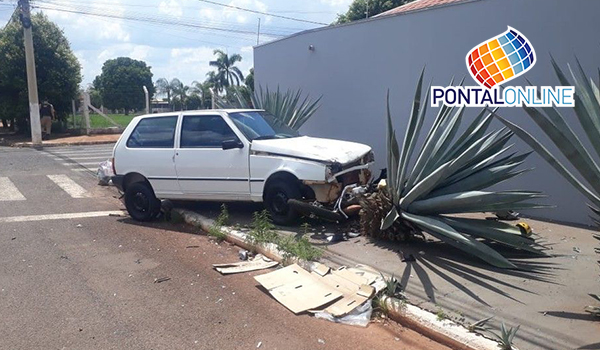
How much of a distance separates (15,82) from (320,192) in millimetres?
20562

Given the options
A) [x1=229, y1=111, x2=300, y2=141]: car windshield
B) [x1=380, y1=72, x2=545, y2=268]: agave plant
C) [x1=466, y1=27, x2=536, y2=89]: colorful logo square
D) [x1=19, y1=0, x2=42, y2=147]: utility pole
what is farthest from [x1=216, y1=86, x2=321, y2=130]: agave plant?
[x1=19, y1=0, x2=42, y2=147]: utility pole

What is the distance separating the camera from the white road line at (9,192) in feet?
32.3

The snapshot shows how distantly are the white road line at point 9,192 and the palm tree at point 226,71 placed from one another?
46.3 metres

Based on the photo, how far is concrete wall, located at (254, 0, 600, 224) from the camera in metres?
7.35

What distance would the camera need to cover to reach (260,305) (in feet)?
15.7

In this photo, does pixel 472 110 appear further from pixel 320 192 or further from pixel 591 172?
pixel 591 172

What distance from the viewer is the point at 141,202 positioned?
26.8 feet

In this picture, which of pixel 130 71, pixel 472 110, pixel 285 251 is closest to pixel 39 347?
pixel 285 251

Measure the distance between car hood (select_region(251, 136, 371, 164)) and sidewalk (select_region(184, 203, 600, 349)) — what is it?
106 centimetres

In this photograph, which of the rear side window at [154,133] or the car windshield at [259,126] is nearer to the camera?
the car windshield at [259,126]

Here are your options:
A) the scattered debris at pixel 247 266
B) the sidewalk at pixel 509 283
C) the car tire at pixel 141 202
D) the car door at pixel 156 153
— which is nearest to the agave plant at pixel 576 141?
the sidewalk at pixel 509 283

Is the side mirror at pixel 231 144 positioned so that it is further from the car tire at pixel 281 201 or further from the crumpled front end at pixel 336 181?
the crumpled front end at pixel 336 181

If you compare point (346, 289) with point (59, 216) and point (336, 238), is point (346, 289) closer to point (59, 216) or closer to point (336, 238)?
point (336, 238)

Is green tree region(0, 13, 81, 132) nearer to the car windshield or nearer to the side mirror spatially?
the car windshield
